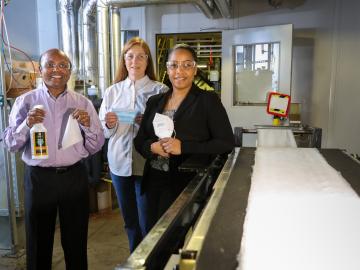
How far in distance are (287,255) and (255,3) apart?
3.69m

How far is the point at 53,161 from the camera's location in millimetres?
1530

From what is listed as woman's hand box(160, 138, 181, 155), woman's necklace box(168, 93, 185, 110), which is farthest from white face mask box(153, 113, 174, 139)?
woman's necklace box(168, 93, 185, 110)

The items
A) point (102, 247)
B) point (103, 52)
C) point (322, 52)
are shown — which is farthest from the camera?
point (322, 52)

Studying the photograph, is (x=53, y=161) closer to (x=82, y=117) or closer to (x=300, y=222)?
(x=82, y=117)

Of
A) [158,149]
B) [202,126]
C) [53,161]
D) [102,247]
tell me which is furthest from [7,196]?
[202,126]

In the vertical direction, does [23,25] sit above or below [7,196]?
above

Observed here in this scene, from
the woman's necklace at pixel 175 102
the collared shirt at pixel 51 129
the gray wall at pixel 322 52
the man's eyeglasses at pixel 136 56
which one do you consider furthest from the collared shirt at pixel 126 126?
the gray wall at pixel 322 52

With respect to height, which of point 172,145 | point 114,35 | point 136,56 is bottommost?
point 172,145

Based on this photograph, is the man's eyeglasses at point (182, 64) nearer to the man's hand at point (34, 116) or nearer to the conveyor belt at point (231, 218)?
the conveyor belt at point (231, 218)

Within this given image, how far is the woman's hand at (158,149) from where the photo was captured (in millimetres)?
1399

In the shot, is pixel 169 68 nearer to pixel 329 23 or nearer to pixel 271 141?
pixel 271 141

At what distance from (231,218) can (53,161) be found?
1002 millimetres

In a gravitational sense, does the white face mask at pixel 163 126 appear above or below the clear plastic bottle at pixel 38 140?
above

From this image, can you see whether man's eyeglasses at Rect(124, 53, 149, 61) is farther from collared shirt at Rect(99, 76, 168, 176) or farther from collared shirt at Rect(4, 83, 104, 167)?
collared shirt at Rect(4, 83, 104, 167)
